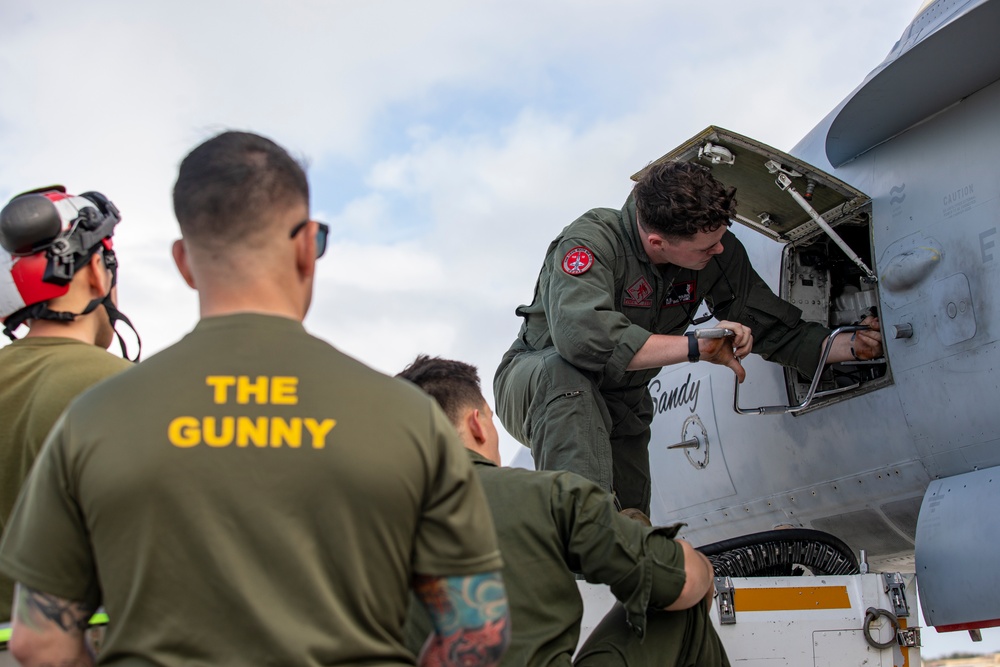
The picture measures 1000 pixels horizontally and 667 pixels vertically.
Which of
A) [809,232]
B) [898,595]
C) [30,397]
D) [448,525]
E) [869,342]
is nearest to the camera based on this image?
[448,525]

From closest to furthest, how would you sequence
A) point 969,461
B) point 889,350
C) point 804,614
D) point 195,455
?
point 195,455
point 804,614
point 969,461
point 889,350

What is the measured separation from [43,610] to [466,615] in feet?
2.21

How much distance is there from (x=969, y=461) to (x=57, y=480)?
383 centimetres

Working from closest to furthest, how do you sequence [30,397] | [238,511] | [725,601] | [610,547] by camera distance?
[238,511]
[30,397]
[610,547]
[725,601]

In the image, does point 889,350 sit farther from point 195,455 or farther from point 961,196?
point 195,455

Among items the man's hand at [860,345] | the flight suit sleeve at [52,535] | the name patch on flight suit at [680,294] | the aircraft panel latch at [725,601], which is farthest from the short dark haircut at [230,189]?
the man's hand at [860,345]

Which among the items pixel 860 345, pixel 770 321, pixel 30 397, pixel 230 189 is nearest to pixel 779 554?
pixel 860 345

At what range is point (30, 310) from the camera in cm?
246

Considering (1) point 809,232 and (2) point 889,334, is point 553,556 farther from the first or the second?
(1) point 809,232

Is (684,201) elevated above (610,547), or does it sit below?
above

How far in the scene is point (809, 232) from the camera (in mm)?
5391

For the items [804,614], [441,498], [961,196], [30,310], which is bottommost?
[804,614]

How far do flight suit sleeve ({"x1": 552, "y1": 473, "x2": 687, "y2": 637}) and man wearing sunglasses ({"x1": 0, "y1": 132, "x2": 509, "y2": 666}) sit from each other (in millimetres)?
1194

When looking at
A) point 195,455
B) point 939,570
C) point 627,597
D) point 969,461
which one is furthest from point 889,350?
point 195,455
